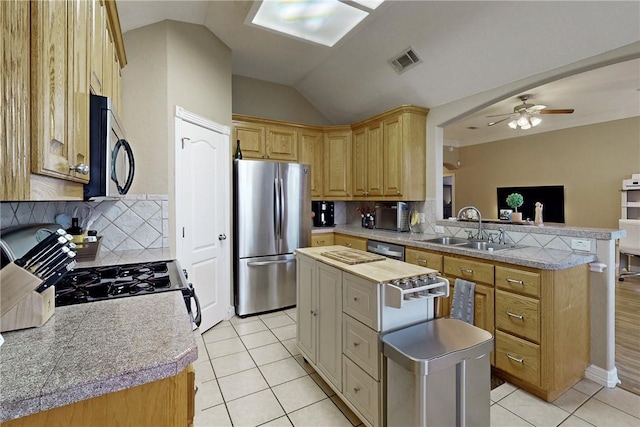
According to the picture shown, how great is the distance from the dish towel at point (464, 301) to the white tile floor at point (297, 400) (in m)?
0.63

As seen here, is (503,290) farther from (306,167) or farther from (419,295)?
(306,167)

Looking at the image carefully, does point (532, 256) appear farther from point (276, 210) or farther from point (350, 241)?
point (276, 210)

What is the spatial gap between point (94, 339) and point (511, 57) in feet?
10.8

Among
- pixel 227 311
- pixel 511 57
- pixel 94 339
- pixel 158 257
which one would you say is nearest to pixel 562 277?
pixel 511 57

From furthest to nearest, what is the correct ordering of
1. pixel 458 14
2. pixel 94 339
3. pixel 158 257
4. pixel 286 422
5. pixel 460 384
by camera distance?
pixel 458 14, pixel 158 257, pixel 286 422, pixel 460 384, pixel 94 339

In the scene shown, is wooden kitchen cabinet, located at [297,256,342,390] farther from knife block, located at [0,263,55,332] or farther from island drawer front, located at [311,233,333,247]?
island drawer front, located at [311,233,333,247]

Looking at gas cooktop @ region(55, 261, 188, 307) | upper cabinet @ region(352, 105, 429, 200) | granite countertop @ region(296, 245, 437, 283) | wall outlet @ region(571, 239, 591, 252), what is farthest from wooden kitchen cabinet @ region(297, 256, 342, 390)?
wall outlet @ region(571, 239, 591, 252)

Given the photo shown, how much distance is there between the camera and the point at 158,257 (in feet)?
6.79

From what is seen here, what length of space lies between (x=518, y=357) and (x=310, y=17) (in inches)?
120

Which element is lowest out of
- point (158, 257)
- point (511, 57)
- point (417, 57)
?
Result: point (158, 257)

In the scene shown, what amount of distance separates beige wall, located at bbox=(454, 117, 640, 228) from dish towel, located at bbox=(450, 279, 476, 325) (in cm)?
535

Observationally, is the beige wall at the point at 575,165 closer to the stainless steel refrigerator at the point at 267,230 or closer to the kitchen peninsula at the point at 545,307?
the kitchen peninsula at the point at 545,307

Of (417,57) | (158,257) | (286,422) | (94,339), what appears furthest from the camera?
(417,57)

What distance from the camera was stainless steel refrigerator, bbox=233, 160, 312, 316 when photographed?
3.34m
